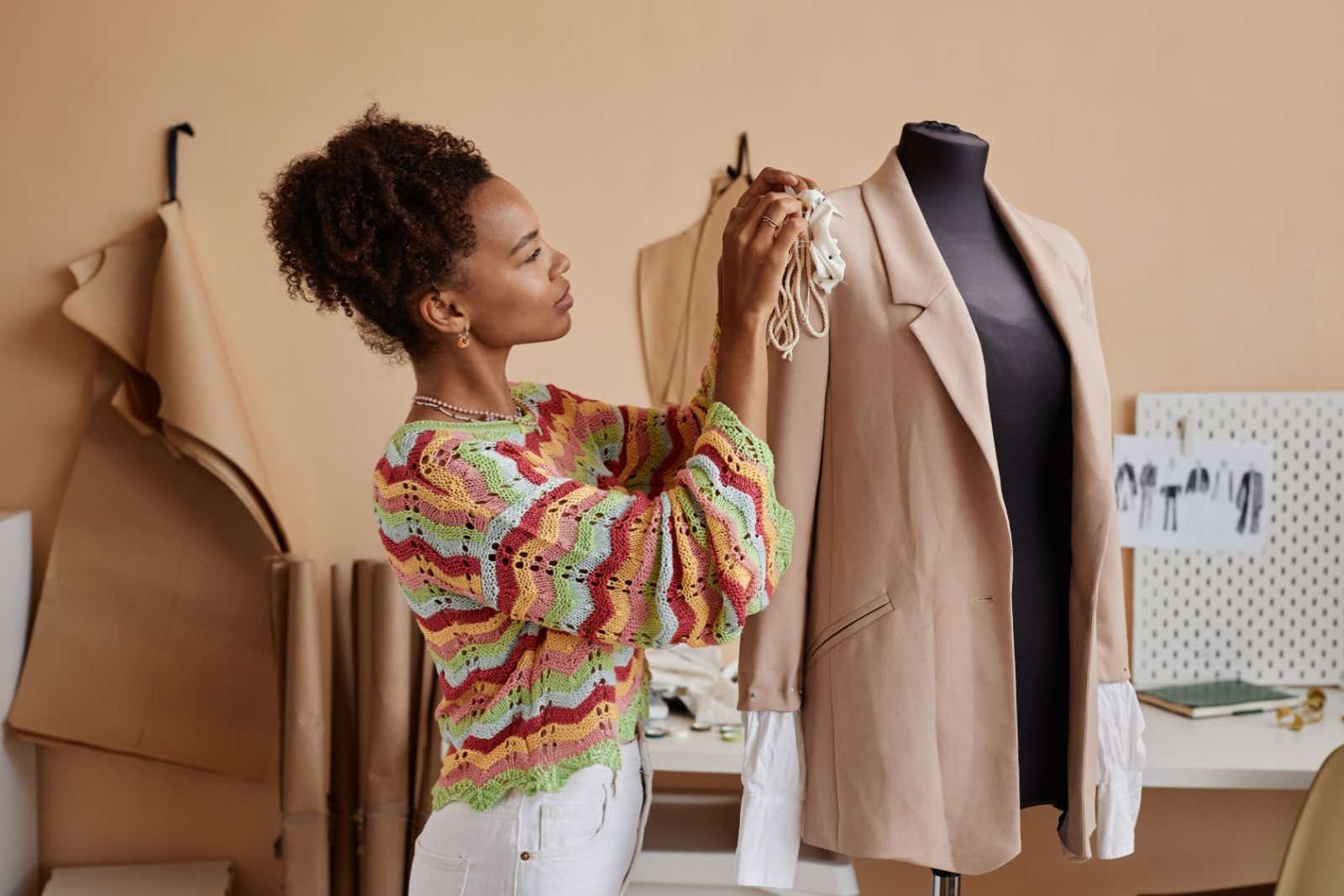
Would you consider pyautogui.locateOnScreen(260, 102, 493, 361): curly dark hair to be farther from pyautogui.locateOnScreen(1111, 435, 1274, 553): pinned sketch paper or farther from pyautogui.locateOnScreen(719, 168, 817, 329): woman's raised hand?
pyautogui.locateOnScreen(1111, 435, 1274, 553): pinned sketch paper

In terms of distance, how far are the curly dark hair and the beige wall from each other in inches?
41.1

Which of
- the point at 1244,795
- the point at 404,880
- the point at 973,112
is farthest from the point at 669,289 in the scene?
the point at 1244,795

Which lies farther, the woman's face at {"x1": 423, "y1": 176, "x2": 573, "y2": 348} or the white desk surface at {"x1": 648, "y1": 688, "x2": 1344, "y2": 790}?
the white desk surface at {"x1": 648, "y1": 688, "x2": 1344, "y2": 790}

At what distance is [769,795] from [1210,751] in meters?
0.99

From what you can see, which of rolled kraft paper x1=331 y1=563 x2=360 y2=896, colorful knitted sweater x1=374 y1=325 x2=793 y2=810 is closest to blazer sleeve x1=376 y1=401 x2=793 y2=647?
colorful knitted sweater x1=374 y1=325 x2=793 y2=810

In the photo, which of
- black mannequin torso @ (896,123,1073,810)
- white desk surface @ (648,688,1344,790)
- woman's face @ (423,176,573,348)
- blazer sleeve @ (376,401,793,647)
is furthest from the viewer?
white desk surface @ (648,688,1344,790)

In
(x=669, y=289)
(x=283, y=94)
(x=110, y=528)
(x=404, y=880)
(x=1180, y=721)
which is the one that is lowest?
(x=404, y=880)

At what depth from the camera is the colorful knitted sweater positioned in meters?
1.04

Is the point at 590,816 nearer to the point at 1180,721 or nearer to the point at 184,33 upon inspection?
the point at 1180,721

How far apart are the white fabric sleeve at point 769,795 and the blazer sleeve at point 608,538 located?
190 millimetres

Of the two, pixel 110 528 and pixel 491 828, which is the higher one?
pixel 110 528

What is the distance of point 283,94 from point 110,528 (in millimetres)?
827

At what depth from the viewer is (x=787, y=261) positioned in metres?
1.16

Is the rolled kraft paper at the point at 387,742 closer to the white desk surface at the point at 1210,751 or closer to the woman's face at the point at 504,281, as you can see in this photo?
the white desk surface at the point at 1210,751
